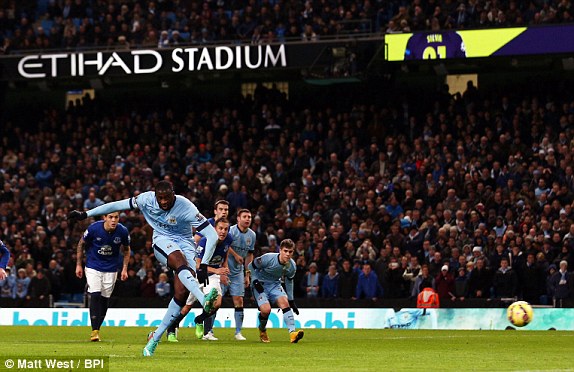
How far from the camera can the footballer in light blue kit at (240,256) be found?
20.0 meters

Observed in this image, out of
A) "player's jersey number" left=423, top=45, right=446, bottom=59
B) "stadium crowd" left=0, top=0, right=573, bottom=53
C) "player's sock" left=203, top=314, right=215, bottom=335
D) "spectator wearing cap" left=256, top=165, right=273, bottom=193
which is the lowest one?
"player's sock" left=203, top=314, right=215, bottom=335

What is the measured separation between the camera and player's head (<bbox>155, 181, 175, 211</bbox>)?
541 inches

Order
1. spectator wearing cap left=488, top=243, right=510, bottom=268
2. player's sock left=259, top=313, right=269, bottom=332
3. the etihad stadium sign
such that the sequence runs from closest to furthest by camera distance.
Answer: player's sock left=259, top=313, right=269, bottom=332 < spectator wearing cap left=488, top=243, right=510, bottom=268 < the etihad stadium sign

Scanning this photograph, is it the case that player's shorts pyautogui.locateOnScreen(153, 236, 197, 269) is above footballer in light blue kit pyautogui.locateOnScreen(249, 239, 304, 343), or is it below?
above

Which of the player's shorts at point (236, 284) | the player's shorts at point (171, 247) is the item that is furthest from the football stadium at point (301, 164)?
the player's shorts at point (171, 247)

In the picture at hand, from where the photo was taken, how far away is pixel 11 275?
31.6m

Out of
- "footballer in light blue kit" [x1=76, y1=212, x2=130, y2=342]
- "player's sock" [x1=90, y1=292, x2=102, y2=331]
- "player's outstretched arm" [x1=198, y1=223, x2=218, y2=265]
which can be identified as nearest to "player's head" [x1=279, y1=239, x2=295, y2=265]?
"footballer in light blue kit" [x1=76, y1=212, x2=130, y2=342]

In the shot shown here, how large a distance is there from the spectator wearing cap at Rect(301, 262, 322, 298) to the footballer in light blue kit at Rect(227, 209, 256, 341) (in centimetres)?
789

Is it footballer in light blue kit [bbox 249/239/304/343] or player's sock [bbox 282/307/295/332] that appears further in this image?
footballer in light blue kit [bbox 249/239/304/343]

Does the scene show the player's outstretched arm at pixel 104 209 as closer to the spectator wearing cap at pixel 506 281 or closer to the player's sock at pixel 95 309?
the player's sock at pixel 95 309

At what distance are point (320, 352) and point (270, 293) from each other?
4559 millimetres

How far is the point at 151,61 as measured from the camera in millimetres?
36875

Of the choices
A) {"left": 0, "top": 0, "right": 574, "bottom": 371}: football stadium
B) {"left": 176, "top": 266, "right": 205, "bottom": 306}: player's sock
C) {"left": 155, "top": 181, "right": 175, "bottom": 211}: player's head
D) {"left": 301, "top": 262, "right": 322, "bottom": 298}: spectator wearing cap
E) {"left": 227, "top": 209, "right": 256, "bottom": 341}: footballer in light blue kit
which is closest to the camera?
{"left": 176, "top": 266, "right": 205, "bottom": 306}: player's sock

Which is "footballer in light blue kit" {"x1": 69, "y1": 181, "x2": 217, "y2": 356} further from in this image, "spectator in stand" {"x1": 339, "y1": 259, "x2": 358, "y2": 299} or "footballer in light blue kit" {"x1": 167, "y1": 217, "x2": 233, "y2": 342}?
"spectator in stand" {"x1": 339, "y1": 259, "x2": 358, "y2": 299}
